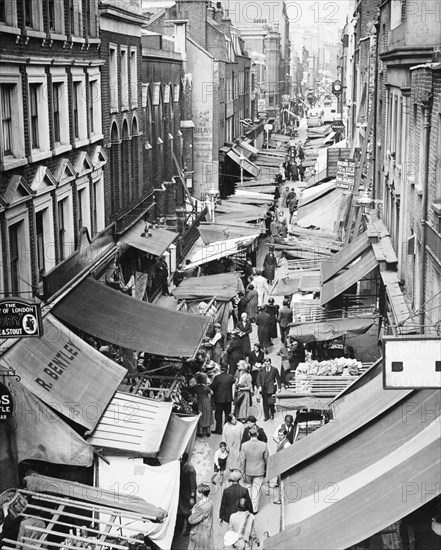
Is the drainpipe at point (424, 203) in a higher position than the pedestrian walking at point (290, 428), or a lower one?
higher

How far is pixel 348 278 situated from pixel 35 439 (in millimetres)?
10372

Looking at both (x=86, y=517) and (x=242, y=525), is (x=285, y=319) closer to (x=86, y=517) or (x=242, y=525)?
(x=242, y=525)

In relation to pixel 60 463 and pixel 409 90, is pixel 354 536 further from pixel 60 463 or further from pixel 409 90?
pixel 409 90

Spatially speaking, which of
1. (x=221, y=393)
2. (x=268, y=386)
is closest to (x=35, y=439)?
(x=221, y=393)

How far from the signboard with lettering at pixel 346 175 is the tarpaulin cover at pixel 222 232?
3.67 meters

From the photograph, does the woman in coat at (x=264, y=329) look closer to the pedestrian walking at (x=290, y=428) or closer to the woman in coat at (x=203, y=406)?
the woman in coat at (x=203, y=406)

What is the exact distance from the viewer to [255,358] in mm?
20688

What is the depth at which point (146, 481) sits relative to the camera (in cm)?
1351

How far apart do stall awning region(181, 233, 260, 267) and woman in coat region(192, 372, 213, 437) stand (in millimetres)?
11668

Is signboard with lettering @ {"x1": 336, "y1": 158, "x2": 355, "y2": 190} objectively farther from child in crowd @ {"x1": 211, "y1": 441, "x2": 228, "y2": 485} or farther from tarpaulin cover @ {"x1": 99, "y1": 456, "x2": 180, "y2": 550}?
tarpaulin cover @ {"x1": 99, "y1": 456, "x2": 180, "y2": 550}

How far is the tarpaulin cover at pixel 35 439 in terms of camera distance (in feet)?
44.4

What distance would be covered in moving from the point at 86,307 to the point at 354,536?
9.59m

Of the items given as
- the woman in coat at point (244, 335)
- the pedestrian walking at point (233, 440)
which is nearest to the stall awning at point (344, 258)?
the woman in coat at point (244, 335)

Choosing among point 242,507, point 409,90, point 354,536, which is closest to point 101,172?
point 409,90
